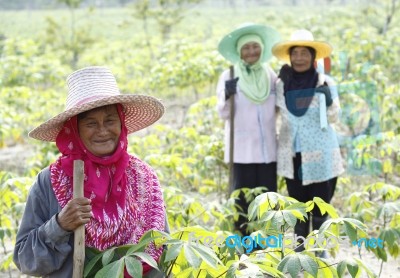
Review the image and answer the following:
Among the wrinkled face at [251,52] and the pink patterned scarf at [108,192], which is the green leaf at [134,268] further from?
the wrinkled face at [251,52]

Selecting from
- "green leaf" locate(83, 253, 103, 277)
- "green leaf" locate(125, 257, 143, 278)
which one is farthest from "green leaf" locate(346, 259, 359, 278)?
"green leaf" locate(83, 253, 103, 277)

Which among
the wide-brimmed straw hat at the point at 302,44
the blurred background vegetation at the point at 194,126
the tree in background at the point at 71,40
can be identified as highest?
the tree in background at the point at 71,40

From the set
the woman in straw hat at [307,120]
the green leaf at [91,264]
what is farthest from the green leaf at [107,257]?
the woman in straw hat at [307,120]

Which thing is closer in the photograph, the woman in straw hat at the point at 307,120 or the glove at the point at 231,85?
the woman in straw hat at the point at 307,120

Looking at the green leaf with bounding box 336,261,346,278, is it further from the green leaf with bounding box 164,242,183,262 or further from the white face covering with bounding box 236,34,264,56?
the white face covering with bounding box 236,34,264,56

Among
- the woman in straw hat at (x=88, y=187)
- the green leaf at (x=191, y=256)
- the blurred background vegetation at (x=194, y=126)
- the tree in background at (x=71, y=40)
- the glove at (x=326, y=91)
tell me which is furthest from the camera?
the tree in background at (x=71, y=40)

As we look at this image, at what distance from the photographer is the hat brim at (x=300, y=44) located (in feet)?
10.0

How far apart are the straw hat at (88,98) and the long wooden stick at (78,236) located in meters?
0.17

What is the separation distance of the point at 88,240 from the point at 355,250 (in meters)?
2.55

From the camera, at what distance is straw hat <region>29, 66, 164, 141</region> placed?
1.54 meters

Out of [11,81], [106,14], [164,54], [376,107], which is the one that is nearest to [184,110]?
[164,54]

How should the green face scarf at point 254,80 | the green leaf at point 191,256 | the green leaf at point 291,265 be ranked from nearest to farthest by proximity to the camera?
1. the green leaf at point 191,256
2. the green leaf at point 291,265
3. the green face scarf at point 254,80

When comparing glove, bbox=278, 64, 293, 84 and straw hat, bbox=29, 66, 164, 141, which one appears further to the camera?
glove, bbox=278, 64, 293, 84

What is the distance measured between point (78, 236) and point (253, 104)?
1987mm
